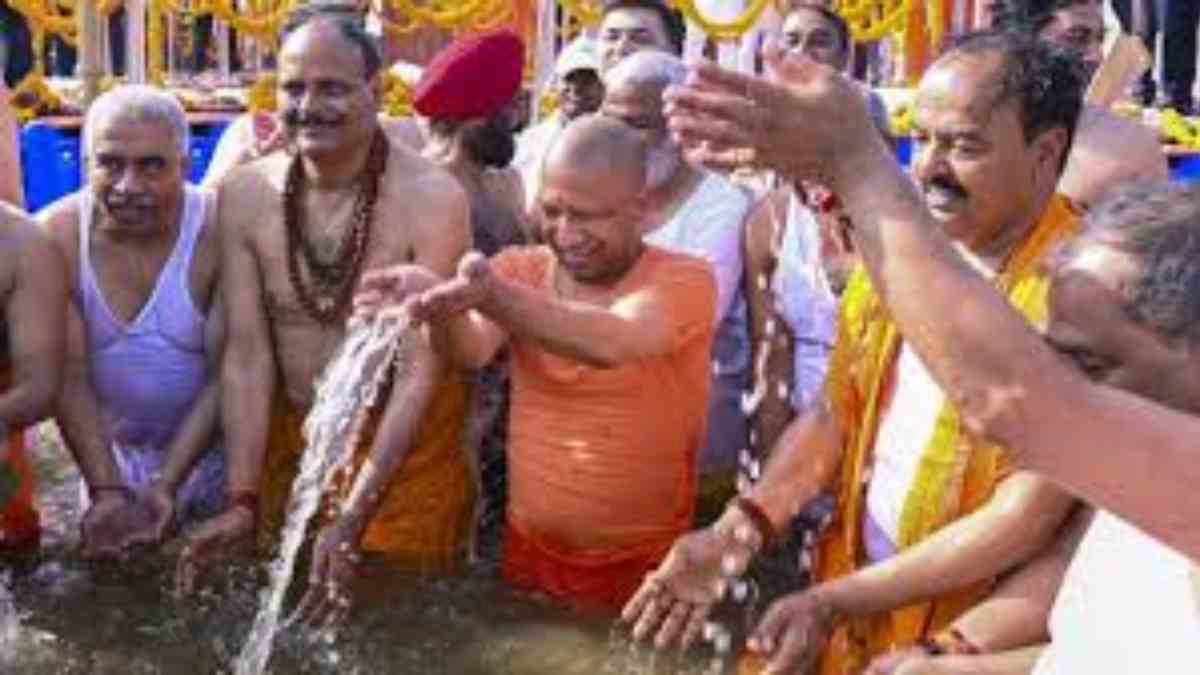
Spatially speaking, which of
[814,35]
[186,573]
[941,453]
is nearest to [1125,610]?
[941,453]

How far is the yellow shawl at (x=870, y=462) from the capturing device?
9.40 feet

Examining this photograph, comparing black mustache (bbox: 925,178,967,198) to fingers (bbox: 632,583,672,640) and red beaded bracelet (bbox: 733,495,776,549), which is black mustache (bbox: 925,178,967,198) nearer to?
red beaded bracelet (bbox: 733,495,776,549)

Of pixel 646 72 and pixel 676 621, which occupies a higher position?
pixel 646 72

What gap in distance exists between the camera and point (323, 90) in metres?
4.05

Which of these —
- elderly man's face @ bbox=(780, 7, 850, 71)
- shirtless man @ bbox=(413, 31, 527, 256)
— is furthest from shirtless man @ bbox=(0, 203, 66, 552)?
elderly man's face @ bbox=(780, 7, 850, 71)

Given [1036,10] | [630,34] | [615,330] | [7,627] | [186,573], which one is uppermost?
[1036,10]

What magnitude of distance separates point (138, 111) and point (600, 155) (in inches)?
46.3

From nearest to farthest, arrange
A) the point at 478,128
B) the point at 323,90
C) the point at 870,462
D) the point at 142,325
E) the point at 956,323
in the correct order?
the point at 956,323
the point at 870,462
the point at 323,90
the point at 142,325
the point at 478,128

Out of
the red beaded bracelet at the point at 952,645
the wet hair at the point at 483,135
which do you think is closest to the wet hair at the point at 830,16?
Answer: the wet hair at the point at 483,135

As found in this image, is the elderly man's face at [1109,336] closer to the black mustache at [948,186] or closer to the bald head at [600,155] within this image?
the black mustache at [948,186]

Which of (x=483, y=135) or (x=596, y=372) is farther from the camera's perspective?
(x=483, y=135)

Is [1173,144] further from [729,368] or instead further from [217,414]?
[217,414]

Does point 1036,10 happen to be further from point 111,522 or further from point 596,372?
Result: point 111,522

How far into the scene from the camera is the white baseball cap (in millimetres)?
5219
